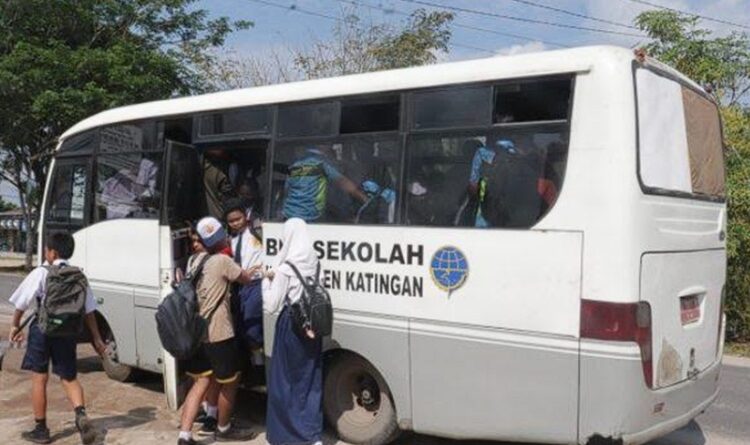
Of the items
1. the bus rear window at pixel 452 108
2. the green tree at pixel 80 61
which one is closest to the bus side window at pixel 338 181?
the bus rear window at pixel 452 108

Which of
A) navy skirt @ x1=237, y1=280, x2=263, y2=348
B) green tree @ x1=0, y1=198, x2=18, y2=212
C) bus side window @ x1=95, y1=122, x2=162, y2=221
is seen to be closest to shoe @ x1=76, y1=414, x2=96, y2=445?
navy skirt @ x1=237, y1=280, x2=263, y2=348

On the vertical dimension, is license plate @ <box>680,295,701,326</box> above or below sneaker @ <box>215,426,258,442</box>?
above

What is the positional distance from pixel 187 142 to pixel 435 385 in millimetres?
3243

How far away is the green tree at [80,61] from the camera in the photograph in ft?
65.7

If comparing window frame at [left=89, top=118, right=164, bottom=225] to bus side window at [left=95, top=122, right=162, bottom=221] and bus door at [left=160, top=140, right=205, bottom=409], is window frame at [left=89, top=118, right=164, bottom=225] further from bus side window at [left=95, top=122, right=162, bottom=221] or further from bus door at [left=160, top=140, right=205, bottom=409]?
bus door at [left=160, top=140, right=205, bottom=409]

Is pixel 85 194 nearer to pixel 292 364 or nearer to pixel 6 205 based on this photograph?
pixel 292 364

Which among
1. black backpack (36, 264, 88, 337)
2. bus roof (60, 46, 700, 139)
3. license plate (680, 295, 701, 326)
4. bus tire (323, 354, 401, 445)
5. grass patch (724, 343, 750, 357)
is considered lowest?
grass patch (724, 343, 750, 357)

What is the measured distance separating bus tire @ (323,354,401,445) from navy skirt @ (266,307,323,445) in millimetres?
245

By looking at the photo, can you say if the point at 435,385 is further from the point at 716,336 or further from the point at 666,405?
the point at 716,336

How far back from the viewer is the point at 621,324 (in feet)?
14.5

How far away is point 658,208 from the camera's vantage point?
468 cm

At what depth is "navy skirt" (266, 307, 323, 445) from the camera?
5555 mm

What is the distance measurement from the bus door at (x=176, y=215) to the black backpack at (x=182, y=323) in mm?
884

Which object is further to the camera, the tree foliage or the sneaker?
the tree foliage
